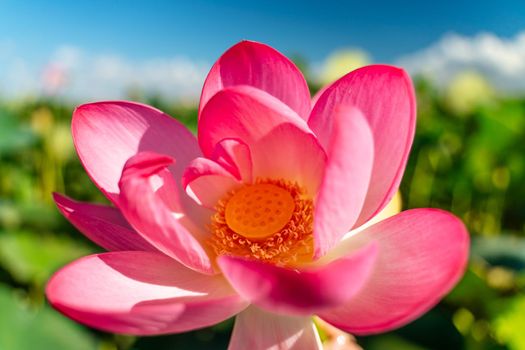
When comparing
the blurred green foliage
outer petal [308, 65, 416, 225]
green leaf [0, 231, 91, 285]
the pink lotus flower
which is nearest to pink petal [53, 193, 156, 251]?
the pink lotus flower

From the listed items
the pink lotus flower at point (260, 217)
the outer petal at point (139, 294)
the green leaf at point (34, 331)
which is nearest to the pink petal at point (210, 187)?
the pink lotus flower at point (260, 217)

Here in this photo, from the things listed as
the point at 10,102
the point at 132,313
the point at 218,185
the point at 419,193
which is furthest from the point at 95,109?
the point at 10,102

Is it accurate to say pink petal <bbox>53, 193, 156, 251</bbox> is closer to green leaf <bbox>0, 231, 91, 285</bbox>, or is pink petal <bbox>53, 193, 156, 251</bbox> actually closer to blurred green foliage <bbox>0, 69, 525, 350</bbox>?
blurred green foliage <bbox>0, 69, 525, 350</bbox>

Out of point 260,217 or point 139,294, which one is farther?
point 260,217

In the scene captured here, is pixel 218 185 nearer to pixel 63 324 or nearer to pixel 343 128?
pixel 343 128

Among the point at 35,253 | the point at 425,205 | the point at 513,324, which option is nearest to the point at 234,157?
the point at 513,324

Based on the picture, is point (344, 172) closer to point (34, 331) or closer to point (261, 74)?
point (261, 74)

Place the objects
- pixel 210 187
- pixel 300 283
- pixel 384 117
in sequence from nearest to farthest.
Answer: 1. pixel 300 283
2. pixel 384 117
3. pixel 210 187
